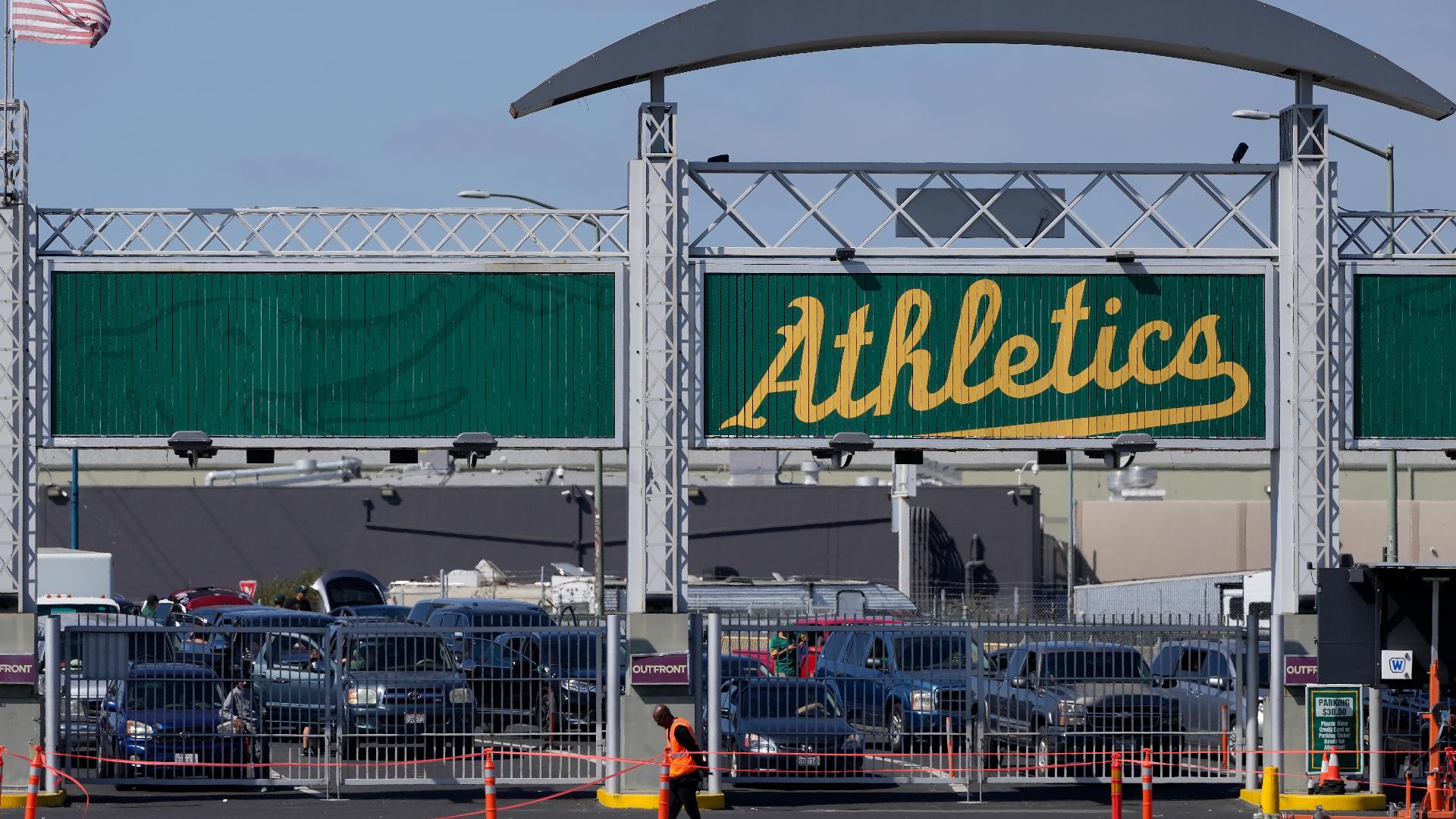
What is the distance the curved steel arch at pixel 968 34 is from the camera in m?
20.3

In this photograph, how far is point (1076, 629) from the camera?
2036 centimetres

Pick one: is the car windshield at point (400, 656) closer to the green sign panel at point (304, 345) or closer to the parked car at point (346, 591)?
the green sign panel at point (304, 345)

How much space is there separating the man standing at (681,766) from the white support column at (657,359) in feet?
9.47

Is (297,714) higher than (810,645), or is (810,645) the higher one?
(810,645)

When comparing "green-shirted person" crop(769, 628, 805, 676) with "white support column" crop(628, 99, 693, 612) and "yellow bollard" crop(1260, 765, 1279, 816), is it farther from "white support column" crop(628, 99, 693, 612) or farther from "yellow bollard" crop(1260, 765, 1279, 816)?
"yellow bollard" crop(1260, 765, 1279, 816)

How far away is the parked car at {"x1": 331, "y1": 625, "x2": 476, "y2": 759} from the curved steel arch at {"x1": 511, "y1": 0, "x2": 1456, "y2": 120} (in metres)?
6.24

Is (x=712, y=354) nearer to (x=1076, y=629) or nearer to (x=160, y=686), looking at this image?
(x=1076, y=629)

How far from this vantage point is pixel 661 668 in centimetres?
2028

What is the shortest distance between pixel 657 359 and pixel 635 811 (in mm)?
4856

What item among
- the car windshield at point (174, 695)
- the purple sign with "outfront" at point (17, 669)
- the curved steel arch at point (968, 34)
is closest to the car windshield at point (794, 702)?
the car windshield at point (174, 695)

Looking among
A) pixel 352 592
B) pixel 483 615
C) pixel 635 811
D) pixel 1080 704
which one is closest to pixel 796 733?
pixel 635 811

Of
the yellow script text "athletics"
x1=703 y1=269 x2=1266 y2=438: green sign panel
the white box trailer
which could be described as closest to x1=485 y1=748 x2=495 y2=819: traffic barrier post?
x1=703 y1=269 x2=1266 y2=438: green sign panel

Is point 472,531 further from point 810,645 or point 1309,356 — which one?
point 1309,356

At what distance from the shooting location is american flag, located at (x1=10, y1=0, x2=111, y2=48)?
20.4 meters
